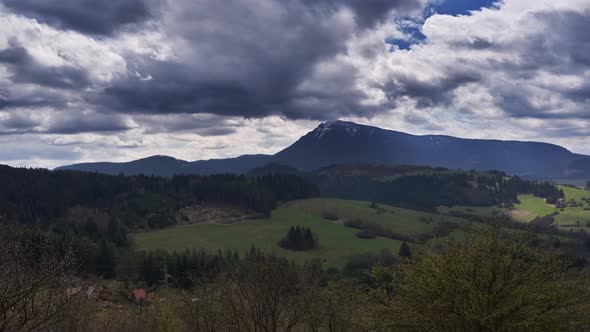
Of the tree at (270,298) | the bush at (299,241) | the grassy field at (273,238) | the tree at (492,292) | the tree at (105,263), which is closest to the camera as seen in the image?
the tree at (492,292)

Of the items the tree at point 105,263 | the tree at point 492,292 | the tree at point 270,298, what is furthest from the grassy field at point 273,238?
the tree at point 492,292

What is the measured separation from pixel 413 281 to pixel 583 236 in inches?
7338

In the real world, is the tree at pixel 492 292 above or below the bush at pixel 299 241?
above

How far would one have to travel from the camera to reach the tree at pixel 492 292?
70.0ft

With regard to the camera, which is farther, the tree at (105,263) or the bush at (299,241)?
the bush at (299,241)

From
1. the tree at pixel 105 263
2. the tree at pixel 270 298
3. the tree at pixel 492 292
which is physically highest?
the tree at pixel 492 292

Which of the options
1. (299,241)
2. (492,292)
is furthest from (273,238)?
(492,292)

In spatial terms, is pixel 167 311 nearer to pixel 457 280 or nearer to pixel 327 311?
pixel 327 311

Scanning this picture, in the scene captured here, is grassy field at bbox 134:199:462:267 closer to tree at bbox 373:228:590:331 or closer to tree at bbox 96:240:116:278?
tree at bbox 96:240:116:278

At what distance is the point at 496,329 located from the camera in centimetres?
2164

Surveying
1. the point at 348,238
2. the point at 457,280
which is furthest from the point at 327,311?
the point at 348,238

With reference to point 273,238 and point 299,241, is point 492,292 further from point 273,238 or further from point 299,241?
point 273,238

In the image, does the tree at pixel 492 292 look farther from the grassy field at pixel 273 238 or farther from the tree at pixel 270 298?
the grassy field at pixel 273 238

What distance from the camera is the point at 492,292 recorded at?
22359 mm
